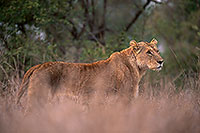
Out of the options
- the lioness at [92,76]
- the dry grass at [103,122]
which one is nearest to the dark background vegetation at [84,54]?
the dry grass at [103,122]

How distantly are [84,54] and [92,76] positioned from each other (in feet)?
13.5

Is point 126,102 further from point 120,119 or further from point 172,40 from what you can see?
point 172,40

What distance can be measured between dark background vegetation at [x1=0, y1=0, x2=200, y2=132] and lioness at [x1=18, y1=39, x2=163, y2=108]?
18.5 inches

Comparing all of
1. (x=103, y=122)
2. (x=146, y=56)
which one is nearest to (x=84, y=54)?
(x=146, y=56)

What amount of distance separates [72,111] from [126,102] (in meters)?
1.60

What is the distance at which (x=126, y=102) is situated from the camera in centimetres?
511

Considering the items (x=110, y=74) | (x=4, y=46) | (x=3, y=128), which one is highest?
(x=4, y=46)

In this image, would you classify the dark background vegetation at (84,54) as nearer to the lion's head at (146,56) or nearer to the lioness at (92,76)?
the lioness at (92,76)

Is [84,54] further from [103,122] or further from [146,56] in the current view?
[103,122]

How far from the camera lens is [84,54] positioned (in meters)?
9.48

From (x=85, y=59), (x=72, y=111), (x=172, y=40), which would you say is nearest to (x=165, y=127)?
(x=72, y=111)

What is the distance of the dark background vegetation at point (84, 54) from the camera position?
12.2 ft

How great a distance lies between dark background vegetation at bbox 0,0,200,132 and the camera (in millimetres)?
3729

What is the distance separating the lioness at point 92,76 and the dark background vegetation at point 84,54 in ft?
1.54
